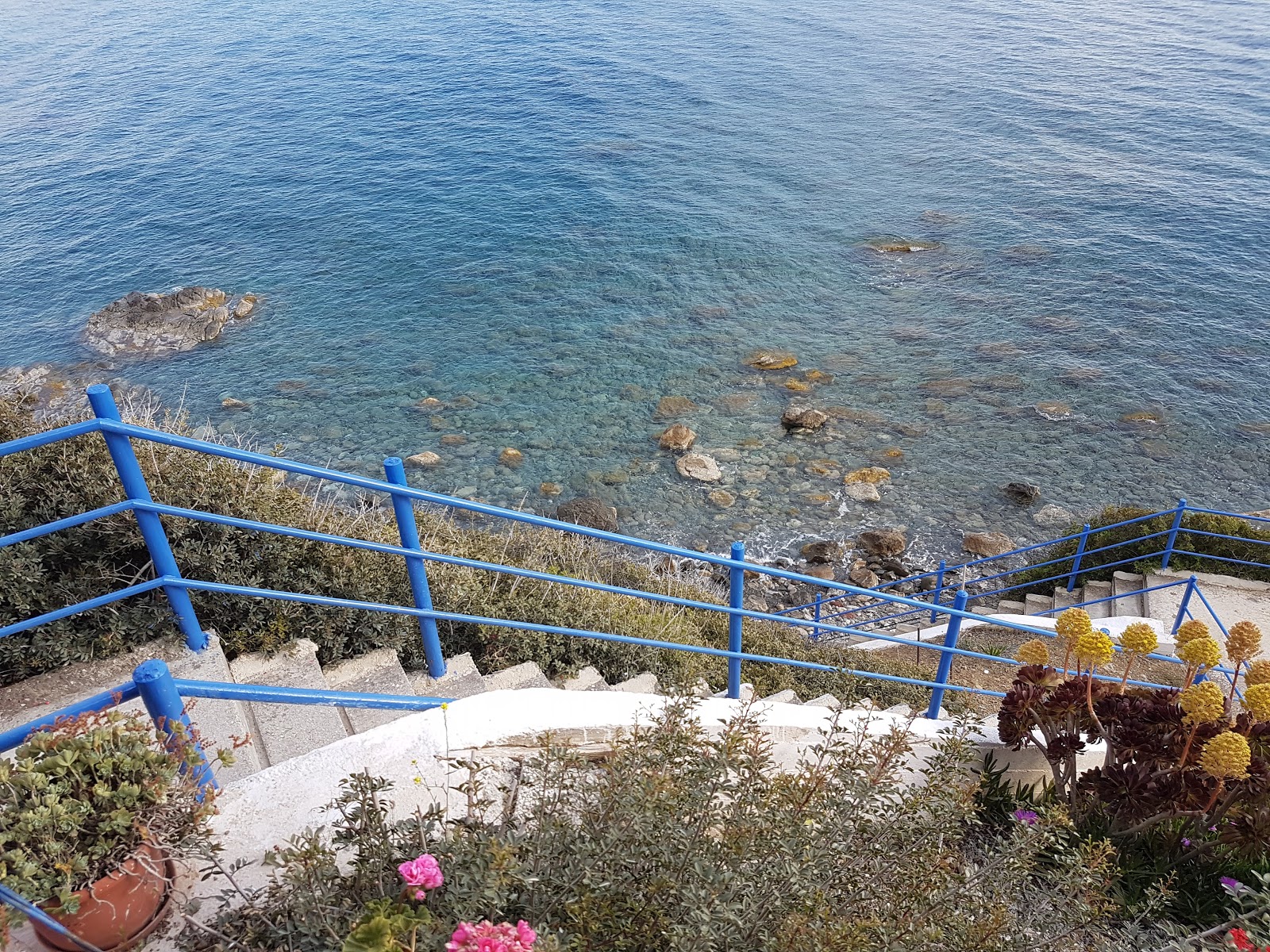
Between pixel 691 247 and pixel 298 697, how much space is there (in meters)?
23.2

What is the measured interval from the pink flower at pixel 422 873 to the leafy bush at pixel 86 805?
80 cm

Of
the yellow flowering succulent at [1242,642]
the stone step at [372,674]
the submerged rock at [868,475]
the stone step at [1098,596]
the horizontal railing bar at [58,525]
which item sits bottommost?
the submerged rock at [868,475]

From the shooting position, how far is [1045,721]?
5.15 m

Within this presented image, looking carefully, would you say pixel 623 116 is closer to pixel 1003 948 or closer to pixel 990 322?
pixel 990 322

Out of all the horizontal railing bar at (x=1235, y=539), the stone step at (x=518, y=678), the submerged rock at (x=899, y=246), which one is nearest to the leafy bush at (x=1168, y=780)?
the stone step at (x=518, y=678)

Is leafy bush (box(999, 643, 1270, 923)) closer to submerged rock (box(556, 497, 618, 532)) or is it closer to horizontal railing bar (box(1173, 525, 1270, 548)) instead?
horizontal railing bar (box(1173, 525, 1270, 548))

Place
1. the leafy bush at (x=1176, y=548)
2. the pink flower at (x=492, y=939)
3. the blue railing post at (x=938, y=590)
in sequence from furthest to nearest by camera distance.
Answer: the leafy bush at (x=1176, y=548), the blue railing post at (x=938, y=590), the pink flower at (x=492, y=939)

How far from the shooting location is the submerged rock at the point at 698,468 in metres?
16.6

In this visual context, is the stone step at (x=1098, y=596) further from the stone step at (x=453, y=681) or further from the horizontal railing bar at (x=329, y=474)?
the stone step at (x=453, y=681)

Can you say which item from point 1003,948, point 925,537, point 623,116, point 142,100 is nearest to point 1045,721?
point 1003,948

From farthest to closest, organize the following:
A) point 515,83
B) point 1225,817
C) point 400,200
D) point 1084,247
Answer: point 515,83
point 400,200
point 1084,247
point 1225,817

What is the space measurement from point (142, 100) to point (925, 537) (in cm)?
3758

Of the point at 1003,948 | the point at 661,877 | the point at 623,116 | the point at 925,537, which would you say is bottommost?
the point at 925,537

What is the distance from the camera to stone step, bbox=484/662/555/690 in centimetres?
480
